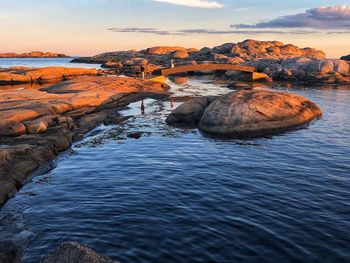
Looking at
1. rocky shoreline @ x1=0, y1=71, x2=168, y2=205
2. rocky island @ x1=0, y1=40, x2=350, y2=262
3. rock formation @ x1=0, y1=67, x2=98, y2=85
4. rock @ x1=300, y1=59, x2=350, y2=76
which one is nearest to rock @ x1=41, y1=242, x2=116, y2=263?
rocky island @ x1=0, y1=40, x2=350, y2=262

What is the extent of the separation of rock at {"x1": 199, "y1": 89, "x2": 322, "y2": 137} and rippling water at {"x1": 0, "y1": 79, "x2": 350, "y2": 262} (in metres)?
1.99

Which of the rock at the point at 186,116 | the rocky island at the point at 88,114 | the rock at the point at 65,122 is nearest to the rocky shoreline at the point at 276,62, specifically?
the rocky island at the point at 88,114

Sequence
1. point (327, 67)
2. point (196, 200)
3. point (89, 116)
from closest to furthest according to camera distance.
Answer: point (196, 200) → point (89, 116) → point (327, 67)

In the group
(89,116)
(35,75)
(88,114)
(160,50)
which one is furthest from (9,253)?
(160,50)

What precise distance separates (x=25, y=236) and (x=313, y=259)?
8.70m

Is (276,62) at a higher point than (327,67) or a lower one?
higher

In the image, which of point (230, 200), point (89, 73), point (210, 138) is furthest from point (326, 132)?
point (89, 73)

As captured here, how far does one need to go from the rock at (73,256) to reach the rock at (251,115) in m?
19.0

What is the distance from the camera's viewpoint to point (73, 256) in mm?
8148

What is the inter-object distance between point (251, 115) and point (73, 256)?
2074cm

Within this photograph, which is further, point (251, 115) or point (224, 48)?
point (224, 48)

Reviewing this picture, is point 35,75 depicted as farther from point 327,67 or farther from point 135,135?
point 327,67

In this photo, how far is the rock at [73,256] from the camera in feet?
26.3

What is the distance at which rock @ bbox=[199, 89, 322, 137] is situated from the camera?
26806 millimetres
